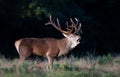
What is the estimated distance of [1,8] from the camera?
80.0 ft

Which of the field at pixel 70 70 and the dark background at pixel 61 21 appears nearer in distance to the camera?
the field at pixel 70 70

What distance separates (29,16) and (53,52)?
8659 millimetres

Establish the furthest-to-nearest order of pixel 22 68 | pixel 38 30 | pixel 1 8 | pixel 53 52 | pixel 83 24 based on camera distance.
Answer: pixel 83 24 < pixel 38 30 < pixel 1 8 < pixel 53 52 < pixel 22 68

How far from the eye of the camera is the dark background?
81.6 ft

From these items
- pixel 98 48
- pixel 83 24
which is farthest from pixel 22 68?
pixel 98 48

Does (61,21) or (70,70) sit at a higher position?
(61,21)

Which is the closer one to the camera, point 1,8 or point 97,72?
point 97,72

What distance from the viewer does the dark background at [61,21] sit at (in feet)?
81.6

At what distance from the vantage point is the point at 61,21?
85.6 feet

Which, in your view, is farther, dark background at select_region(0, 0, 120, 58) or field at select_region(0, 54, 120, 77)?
dark background at select_region(0, 0, 120, 58)

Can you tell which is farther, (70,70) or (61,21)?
(61,21)

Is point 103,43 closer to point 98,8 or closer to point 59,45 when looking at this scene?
point 98,8

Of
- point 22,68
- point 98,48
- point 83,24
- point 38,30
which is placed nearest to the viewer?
point 22,68

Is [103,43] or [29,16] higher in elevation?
[29,16]
